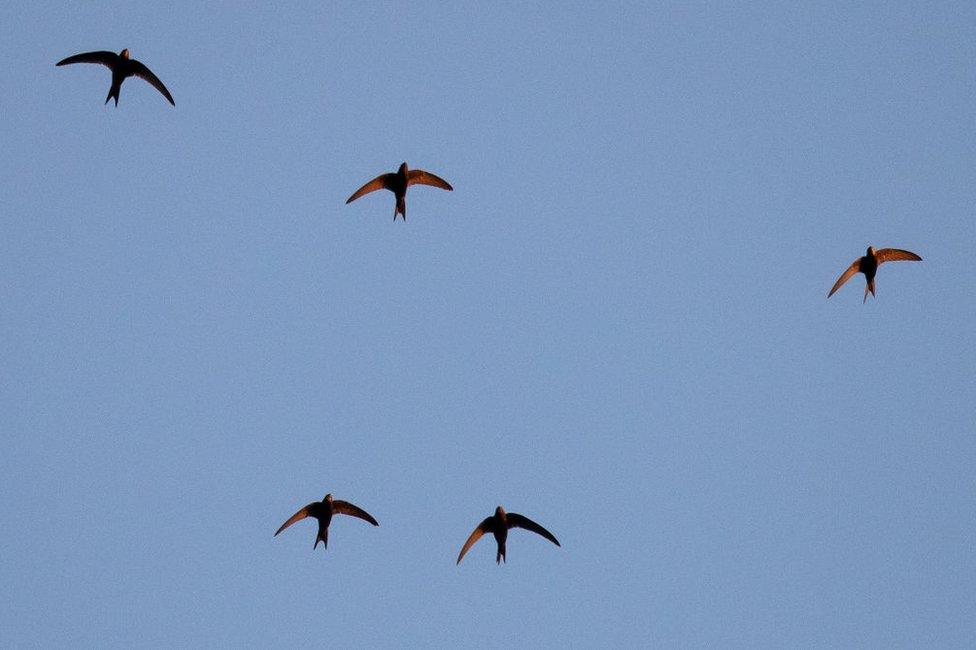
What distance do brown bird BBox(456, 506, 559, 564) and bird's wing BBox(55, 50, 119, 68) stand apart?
9.01 metres

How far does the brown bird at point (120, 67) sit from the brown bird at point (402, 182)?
327 cm

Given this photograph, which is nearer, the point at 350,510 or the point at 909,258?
the point at 350,510

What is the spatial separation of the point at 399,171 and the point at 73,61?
5182 mm

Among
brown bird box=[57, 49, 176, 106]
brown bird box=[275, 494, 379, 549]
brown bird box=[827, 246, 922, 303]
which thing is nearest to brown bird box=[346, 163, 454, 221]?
brown bird box=[57, 49, 176, 106]

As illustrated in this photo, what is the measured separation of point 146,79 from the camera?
67.6ft

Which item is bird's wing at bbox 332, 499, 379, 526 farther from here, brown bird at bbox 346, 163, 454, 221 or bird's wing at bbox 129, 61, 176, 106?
bird's wing at bbox 129, 61, 176, 106

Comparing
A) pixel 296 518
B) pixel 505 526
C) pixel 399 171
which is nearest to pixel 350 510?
pixel 296 518

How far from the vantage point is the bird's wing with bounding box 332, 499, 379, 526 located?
20172mm

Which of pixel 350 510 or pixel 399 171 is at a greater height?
pixel 399 171

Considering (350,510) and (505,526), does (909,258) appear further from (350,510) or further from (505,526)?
(350,510)

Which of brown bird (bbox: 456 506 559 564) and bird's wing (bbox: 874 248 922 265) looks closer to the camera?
brown bird (bbox: 456 506 559 564)

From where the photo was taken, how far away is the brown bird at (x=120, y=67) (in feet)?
65.9

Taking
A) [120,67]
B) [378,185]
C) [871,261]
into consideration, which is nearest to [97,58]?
[120,67]

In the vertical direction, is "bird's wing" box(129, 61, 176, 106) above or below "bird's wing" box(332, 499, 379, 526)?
above
